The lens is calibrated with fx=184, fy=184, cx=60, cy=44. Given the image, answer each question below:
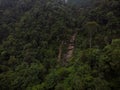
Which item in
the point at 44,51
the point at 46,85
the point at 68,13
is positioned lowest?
the point at 46,85

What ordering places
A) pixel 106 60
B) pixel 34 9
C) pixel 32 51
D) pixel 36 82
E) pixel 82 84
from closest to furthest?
pixel 82 84, pixel 106 60, pixel 36 82, pixel 32 51, pixel 34 9

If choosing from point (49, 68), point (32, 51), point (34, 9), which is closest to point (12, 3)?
point (34, 9)

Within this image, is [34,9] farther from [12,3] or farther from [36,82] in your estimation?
[36,82]

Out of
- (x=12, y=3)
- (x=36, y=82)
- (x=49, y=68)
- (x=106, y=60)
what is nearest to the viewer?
(x=106, y=60)

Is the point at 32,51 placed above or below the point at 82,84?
above

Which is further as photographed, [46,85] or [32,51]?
[32,51]

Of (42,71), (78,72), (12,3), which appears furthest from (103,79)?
(12,3)
